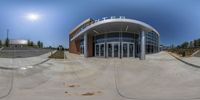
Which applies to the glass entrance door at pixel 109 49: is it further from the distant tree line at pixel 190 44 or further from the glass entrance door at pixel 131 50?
the distant tree line at pixel 190 44

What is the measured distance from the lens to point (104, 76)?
11742 mm

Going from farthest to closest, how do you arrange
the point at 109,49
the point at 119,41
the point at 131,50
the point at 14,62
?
the point at 109,49, the point at 131,50, the point at 119,41, the point at 14,62

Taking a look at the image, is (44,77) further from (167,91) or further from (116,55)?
(116,55)

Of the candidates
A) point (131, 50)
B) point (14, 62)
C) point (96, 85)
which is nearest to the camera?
point (96, 85)

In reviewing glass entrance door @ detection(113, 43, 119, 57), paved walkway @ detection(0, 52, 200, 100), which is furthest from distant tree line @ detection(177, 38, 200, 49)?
paved walkway @ detection(0, 52, 200, 100)

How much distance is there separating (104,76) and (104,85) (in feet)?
6.29

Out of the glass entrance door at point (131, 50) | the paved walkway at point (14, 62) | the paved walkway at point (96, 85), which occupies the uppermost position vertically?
the glass entrance door at point (131, 50)

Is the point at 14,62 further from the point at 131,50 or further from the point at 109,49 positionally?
the point at 131,50

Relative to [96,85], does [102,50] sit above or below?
above

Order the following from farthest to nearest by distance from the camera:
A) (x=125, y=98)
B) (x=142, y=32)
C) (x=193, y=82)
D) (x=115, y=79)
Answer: (x=142, y=32) → (x=115, y=79) → (x=193, y=82) → (x=125, y=98)

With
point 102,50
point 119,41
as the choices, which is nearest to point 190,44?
point 119,41

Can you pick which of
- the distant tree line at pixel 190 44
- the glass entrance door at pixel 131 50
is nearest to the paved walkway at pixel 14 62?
the glass entrance door at pixel 131 50

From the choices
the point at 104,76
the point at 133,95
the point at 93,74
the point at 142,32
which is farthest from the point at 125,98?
the point at 142,32

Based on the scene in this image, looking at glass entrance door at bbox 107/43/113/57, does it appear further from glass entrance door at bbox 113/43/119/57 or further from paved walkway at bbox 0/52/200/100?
paved walkway at bbox 0/52/200/100
